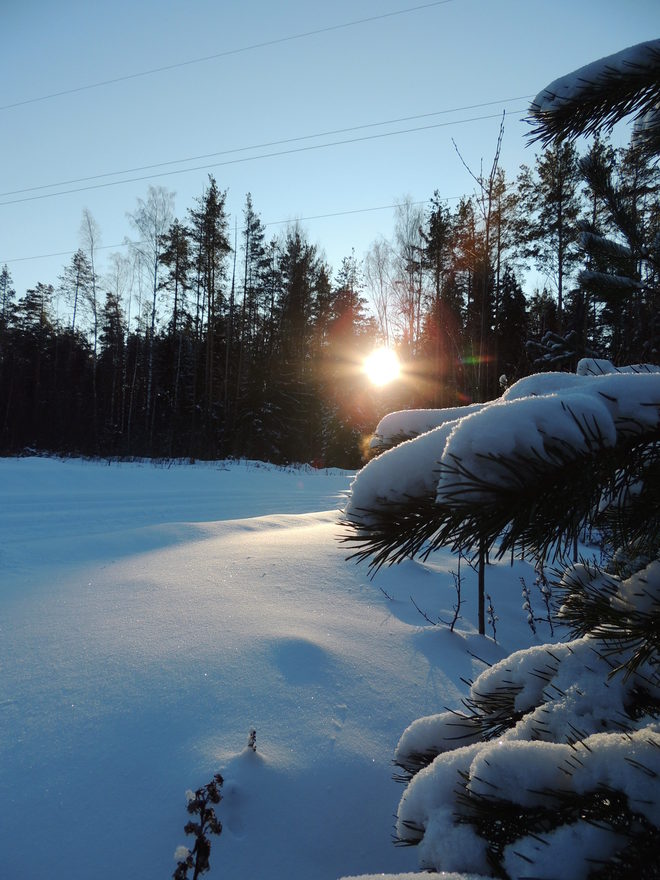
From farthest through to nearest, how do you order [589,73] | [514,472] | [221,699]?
[221,699]
[589,73]
[514,472]

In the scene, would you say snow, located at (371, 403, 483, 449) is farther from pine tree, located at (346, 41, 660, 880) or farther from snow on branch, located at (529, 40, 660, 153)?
snow on branch, located at (529, 40, 660, 153)

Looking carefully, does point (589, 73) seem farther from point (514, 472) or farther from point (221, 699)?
point (221, 699)

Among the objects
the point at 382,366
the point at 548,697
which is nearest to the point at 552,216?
the point at 382,366

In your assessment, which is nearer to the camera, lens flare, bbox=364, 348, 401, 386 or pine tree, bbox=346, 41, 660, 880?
pine tree, bbox=346, 41, 660, 880

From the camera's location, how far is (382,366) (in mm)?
25203

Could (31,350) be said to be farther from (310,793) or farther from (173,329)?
(310,793)

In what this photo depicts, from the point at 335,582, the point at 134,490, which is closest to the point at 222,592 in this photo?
the point at 335,582

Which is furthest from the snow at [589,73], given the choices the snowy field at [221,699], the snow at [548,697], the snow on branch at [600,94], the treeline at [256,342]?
the treeline at [256,342]

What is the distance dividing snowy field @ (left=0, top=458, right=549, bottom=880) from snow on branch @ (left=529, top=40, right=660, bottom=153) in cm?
86

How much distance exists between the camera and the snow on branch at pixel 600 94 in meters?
0.78

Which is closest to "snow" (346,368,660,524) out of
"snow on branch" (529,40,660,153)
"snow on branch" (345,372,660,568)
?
"snow on branch" (345,372,660,568)

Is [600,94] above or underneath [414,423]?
above

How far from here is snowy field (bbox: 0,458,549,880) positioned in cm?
124

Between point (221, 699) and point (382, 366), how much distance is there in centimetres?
2427
